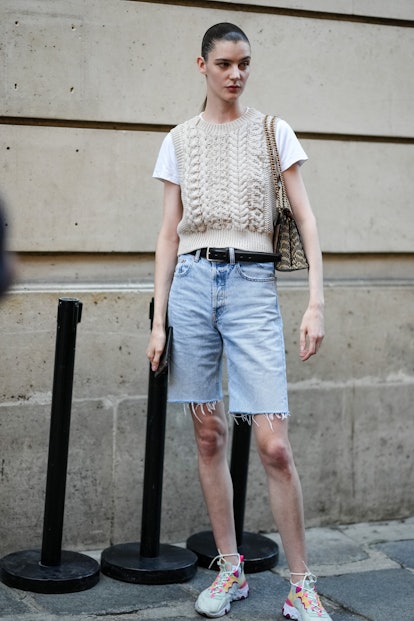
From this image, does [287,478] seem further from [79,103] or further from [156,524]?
[79,103]

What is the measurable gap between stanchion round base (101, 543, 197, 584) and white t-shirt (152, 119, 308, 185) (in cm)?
161

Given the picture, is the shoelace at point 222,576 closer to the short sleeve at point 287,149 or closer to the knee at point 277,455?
the knee at point 277,455

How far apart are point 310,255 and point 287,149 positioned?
1.33 feet

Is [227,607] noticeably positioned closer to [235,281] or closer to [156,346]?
[156,346]

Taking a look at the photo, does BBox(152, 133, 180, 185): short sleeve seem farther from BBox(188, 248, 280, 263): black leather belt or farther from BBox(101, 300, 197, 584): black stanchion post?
BBox(101, 300, 197, 584): black stanchion post

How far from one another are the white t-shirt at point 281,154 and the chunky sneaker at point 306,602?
1.54 metres

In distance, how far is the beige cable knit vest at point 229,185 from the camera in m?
3.59

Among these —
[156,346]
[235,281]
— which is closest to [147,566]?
[156,346]

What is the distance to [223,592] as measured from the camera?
12.1ft

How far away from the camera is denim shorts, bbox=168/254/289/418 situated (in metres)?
3.55

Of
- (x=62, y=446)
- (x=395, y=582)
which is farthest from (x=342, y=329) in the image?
(x=62, y=446)

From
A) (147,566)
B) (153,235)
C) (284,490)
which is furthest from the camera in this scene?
(153,235)

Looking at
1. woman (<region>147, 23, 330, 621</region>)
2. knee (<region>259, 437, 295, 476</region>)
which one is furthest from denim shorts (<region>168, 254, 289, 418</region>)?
knee (<region>259, 437, 295, 476</region>)

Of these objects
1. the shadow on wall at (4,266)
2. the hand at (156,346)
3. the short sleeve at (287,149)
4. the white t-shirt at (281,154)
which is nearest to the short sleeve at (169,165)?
the white t-shirt at (281,154)
